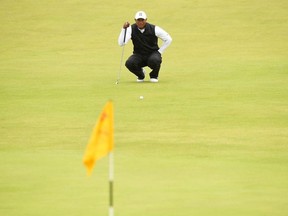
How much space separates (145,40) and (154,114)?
3.46 metres

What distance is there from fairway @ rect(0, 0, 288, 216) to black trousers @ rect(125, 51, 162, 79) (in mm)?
369

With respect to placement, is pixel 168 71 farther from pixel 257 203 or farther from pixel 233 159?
pixel 257 203

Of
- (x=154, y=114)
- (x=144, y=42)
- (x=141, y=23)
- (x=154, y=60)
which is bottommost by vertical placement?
(x=154, y=114)

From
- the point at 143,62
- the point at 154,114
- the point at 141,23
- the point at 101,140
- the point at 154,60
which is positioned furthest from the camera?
the point at 143,62

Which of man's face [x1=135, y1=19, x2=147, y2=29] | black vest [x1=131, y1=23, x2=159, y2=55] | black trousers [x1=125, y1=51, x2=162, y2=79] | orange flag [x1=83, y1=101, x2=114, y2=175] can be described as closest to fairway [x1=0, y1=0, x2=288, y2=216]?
black trousers [x1=125, y1=51, x2=162, y2=79]

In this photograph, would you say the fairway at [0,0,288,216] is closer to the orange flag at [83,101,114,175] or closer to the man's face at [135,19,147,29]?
the orange flag at [83,101,114,175]

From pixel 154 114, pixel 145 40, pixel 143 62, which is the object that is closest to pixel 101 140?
pixel 154 114

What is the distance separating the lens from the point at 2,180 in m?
8.07

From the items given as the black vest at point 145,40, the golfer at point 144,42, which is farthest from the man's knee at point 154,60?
the black vest at point 145,40

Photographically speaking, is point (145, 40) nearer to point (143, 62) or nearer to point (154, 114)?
point (143, 62)

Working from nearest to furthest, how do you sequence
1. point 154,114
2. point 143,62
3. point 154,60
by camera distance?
1. point 154,114
2. point 154,60
3. point 143,62

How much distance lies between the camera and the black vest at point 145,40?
15.2 meters

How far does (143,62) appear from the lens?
51.0 feet

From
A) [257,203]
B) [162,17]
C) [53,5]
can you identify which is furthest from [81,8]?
[257,203]
